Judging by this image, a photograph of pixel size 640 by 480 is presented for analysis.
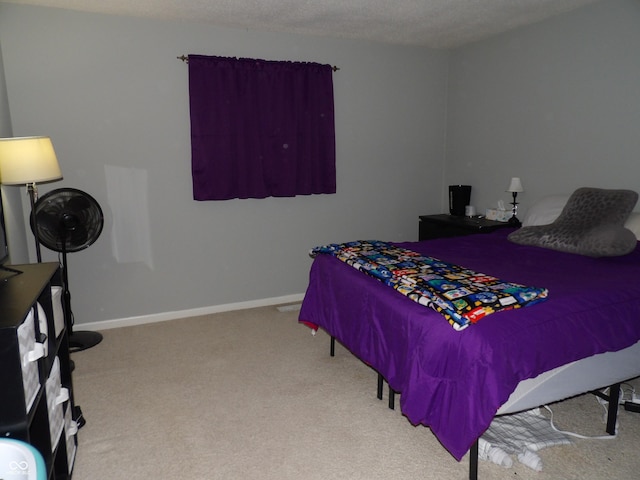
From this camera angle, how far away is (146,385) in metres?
2.80

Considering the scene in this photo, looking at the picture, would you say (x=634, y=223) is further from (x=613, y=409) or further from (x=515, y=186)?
(x=613, y=409)

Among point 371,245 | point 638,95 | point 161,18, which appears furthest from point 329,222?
point 638,95

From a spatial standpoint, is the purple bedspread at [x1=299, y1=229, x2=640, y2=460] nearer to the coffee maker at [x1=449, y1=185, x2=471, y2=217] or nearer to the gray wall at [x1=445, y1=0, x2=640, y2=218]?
the gray wall at [x1=445, y1=0, x2=640, y2=218]

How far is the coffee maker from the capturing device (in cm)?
439

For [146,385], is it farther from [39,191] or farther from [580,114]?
[580,114]

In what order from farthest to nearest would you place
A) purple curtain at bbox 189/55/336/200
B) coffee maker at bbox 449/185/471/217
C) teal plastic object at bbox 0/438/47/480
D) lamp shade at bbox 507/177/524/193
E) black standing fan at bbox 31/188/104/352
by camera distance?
coffee maker at bbox 449/185/471/217 → lamp shade at bbox 507/177/524/193 → purple curtain at bbox 189/55/336/200 → black standing fan at bbox 31/188/104/352 → teal plastic object at bbox 0/438/47/480

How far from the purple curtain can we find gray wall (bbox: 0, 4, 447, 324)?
0.12 m

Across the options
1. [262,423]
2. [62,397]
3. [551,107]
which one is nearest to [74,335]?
[62,397]

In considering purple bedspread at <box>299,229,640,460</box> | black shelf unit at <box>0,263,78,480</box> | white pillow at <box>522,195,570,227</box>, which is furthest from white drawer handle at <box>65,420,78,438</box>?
white pillow at <box>522,195,570,227</box>

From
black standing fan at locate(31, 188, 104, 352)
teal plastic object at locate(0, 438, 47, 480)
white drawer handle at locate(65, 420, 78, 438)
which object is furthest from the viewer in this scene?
black standing fan at locate(31, 188, 104, 352)

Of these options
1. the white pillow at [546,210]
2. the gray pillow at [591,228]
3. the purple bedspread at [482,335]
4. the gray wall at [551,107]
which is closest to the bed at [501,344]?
the purple bedspread at [482,335]

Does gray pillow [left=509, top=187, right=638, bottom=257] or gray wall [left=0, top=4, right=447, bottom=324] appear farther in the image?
gray wall [left=0, top=4, right=447, bottom=324]

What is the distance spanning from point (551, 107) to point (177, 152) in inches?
119

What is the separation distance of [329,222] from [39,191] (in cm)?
239
